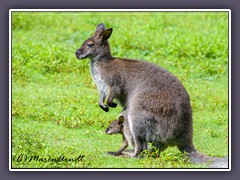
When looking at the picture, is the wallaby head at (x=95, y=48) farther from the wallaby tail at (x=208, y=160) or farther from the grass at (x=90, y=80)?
the wallaby tail at (x=208, y=160)

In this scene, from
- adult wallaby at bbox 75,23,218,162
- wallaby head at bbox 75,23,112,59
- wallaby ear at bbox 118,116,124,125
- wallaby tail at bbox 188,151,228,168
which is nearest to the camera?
wallaby tail at bbox 188,151,228,168

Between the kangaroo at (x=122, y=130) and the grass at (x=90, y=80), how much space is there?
283mm

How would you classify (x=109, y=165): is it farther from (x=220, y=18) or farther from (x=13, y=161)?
(x=220, y=18)

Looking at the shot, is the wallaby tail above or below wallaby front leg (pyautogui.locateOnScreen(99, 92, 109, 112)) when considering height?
below

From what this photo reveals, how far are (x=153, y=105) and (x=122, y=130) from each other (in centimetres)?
85

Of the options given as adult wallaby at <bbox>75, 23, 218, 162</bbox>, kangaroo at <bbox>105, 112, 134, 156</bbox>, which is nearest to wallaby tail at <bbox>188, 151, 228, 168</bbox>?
adult wallaby at <bbox>75, 23, 218, 162</bbox>

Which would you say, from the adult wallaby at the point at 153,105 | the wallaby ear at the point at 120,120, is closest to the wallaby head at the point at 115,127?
the wallaby ear at the point at 120,120

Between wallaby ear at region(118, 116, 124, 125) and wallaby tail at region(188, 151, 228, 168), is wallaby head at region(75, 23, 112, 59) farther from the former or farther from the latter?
wallaby tail at region(188, 151, 228, 168)

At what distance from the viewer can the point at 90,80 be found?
16844 millimetres

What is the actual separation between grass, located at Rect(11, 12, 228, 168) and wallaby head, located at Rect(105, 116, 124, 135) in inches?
13.6

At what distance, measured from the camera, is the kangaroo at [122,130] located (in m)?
12.9

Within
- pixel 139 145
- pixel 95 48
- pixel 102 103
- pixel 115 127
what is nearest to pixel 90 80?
pixel 95 48

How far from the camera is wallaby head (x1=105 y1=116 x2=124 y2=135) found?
13.2 metres

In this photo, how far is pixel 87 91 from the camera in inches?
647
